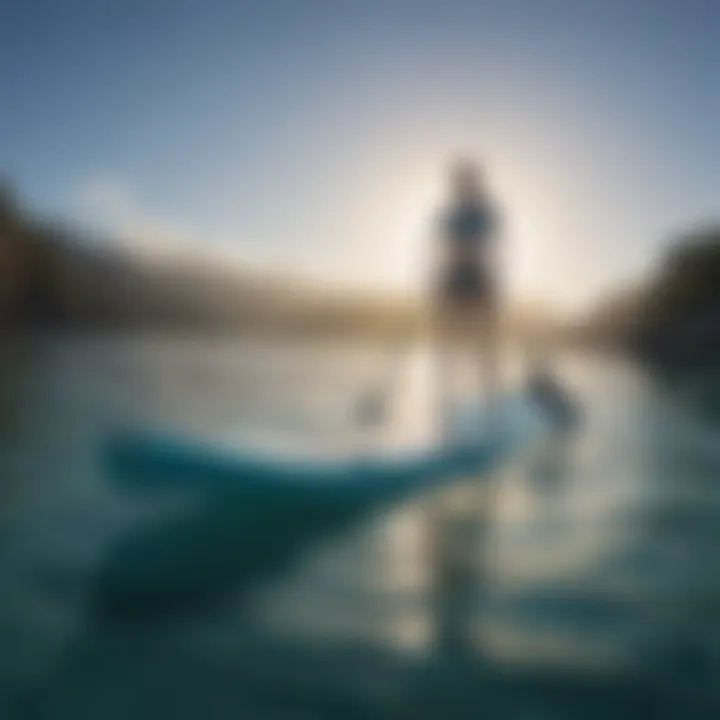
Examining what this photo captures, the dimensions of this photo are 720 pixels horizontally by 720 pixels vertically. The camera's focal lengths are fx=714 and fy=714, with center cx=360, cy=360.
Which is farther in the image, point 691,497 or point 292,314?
point 292,314

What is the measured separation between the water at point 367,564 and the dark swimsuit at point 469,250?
0.33m

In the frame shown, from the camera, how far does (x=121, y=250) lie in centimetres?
276

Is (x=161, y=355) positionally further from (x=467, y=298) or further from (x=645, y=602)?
(x=645, y=602)

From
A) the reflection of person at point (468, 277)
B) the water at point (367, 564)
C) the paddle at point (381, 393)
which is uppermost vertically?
the reflection of person at point (468, 277)

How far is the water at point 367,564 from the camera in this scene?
1.52m

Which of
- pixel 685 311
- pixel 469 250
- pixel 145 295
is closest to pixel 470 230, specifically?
pixel 469 250

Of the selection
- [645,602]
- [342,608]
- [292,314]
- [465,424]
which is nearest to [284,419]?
[292,314]

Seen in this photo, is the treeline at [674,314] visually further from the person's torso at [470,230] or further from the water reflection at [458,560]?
the water reflection at [458,560]

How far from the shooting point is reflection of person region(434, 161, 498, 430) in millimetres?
2420

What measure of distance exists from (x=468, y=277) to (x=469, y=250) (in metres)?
0.09

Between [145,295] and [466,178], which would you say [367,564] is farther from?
[145,295]

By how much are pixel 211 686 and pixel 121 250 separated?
1.78m

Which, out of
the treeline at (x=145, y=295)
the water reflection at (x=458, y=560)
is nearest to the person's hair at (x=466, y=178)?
the treeline at (x=145, y=295)

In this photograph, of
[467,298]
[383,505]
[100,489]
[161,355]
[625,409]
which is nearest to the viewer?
[383,505]
